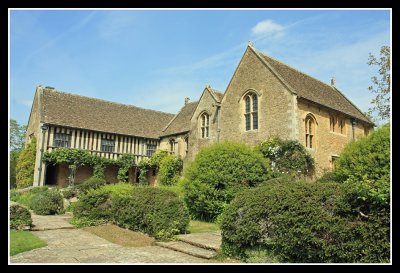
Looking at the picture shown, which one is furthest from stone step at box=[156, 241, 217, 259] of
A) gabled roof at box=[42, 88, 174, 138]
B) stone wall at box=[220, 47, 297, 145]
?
gabled roof at box=[42, 88, 174, 138]

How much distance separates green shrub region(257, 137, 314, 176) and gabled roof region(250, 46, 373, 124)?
116 inches

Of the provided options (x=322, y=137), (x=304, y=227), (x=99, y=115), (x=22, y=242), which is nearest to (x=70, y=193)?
(x=99, y=115)

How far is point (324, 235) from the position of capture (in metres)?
6.23

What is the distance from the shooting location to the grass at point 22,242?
800 centimetres

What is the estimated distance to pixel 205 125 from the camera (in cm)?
2477

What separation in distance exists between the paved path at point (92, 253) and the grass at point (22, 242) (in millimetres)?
224

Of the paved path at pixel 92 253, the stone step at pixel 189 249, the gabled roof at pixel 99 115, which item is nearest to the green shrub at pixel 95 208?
the paved path at pixel 92 253

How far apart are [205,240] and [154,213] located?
7.43ft

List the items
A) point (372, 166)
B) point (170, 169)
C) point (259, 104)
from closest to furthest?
point (372, 166) → point (259, 104) → point (170, 169)

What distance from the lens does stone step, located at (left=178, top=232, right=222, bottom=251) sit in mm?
8297

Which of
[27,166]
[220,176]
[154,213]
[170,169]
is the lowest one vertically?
[154,213]

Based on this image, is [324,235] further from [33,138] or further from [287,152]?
[33,138]

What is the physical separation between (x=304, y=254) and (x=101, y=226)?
8587 mm

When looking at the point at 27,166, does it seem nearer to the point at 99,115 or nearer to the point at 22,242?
the point at 99,115
